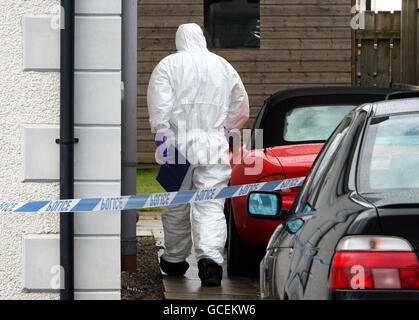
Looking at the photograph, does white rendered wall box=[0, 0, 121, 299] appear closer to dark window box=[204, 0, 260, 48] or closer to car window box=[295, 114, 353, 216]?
car window box=[295, 114, 353, 216]

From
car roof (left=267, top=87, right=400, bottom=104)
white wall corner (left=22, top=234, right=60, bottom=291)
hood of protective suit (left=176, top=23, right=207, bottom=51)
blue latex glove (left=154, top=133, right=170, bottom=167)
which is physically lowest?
white wall corner (left=22, top=234, right=60, bottom=291)

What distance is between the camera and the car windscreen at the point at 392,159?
3.15m

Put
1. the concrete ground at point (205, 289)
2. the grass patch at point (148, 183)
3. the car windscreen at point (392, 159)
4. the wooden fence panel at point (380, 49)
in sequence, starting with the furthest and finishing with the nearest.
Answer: the wooden fence panel at point (380, 49) → the grass patch at point (148, 183) → the concrete ground at point (205, 289) → the car windscreen at point (392, 159)

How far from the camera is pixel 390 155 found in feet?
10.9

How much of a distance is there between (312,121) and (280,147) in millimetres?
644

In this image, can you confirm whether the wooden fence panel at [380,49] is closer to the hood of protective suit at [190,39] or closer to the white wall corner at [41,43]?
the hood of protective suit at [190,39]

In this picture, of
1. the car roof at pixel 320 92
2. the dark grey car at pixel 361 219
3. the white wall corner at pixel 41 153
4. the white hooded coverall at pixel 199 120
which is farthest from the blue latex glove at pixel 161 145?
the dark grey car at pixel 361 219

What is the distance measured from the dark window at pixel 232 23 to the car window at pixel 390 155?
16.1 m

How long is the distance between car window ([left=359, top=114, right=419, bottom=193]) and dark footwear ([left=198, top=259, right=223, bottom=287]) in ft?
13.9

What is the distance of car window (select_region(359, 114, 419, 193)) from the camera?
10.5 ft

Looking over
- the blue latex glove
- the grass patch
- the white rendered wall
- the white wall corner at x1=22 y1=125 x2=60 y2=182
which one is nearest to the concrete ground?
the blue latex glove

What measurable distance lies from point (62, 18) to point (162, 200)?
164 cm

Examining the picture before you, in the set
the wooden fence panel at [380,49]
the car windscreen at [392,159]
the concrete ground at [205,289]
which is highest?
the wooden fence panel at [380,49]
